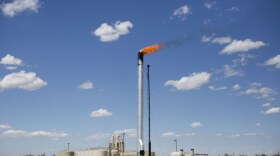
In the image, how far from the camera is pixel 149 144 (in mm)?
50094

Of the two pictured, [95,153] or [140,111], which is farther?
[95,153]

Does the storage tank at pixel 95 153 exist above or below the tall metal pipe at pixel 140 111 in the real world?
below

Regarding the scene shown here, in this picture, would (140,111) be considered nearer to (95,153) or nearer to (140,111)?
(140,111)

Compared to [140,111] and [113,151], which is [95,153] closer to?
[113,151]

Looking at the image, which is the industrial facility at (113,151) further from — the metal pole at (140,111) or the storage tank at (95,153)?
the metal pole at (140,111)

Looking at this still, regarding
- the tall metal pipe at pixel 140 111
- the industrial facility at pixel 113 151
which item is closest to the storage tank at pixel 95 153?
the industrial facility at pixel 113 151

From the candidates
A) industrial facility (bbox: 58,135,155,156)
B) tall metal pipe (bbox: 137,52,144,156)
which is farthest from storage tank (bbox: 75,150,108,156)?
tall metal pipe (bbox: 137,52,144,156)

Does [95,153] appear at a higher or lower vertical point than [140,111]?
lower

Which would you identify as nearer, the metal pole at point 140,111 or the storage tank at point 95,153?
the metal pole at point 140,111

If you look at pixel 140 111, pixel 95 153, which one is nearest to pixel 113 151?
pixel 95 153

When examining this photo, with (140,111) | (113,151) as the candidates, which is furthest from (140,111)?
(113,151)

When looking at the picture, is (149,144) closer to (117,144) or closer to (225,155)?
(117,144)

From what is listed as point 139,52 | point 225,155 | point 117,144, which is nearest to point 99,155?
point 117,144

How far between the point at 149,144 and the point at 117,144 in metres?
19.6
